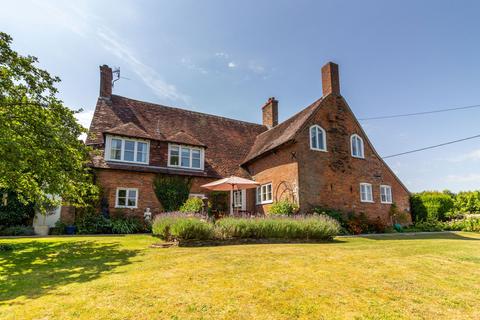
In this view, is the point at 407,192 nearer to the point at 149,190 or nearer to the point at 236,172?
the point at 236,172

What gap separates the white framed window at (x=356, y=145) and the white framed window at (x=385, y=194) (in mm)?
2941

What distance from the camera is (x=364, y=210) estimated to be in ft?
61.5

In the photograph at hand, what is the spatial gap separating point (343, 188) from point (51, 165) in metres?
15.9

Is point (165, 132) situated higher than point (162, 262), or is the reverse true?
point (165, 132)

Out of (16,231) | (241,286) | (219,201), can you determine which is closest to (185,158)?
(219,201)

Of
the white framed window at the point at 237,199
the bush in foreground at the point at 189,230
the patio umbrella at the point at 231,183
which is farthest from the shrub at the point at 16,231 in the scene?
the white framed window at the point at 237,199

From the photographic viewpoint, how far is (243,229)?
10.9 meters

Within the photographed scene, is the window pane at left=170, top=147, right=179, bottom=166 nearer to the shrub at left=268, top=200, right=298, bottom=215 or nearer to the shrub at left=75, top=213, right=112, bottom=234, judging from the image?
the shrub at left=75, top=213, right=112, bottom=234

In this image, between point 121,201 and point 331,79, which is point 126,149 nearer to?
point 121,201

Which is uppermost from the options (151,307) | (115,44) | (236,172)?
(115,44)

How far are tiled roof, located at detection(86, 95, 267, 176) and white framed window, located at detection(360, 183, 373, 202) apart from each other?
336 inches

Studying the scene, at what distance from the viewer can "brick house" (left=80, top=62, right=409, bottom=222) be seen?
16.9m

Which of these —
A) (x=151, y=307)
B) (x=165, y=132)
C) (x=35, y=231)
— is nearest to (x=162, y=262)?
(x=151, y=307)

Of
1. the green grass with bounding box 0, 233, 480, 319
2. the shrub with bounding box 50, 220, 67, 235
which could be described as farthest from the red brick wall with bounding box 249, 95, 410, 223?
the shrub with bounding box 50, 220, 67, 235
